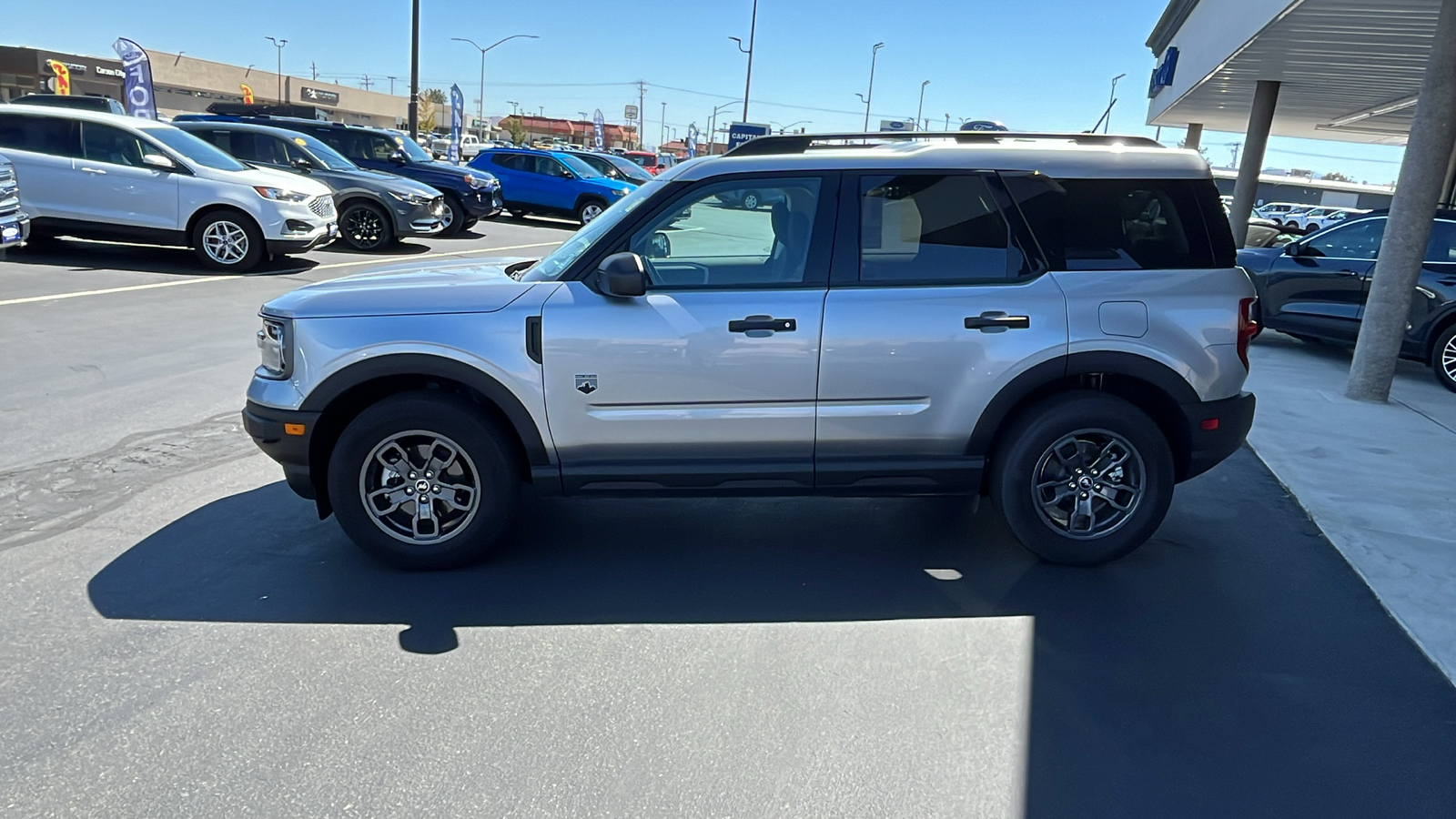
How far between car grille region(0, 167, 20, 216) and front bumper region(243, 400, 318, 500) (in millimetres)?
6694

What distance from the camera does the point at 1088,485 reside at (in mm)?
4582

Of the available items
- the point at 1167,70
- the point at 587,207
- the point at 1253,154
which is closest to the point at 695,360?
the point at 1253,154

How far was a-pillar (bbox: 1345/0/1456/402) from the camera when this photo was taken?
8.05 m

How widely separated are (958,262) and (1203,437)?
1357 mm

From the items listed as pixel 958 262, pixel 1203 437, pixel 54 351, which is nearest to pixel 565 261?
pixel 958 262

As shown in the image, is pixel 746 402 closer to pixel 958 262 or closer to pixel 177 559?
pixel 958 262

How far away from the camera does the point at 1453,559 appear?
16.1ft

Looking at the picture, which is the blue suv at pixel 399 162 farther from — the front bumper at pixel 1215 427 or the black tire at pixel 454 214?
the front bumper at pixel 1215 427

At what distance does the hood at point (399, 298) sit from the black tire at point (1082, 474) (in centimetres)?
225

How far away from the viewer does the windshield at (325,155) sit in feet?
51.8

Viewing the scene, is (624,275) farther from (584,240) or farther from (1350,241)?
(1350,241)

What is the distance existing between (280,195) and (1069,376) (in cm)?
1069

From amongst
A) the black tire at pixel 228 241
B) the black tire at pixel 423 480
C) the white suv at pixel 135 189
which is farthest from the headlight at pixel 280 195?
the black tire at pixel 423 480

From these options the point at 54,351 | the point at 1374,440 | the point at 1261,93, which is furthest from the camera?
the point at 1261,93
